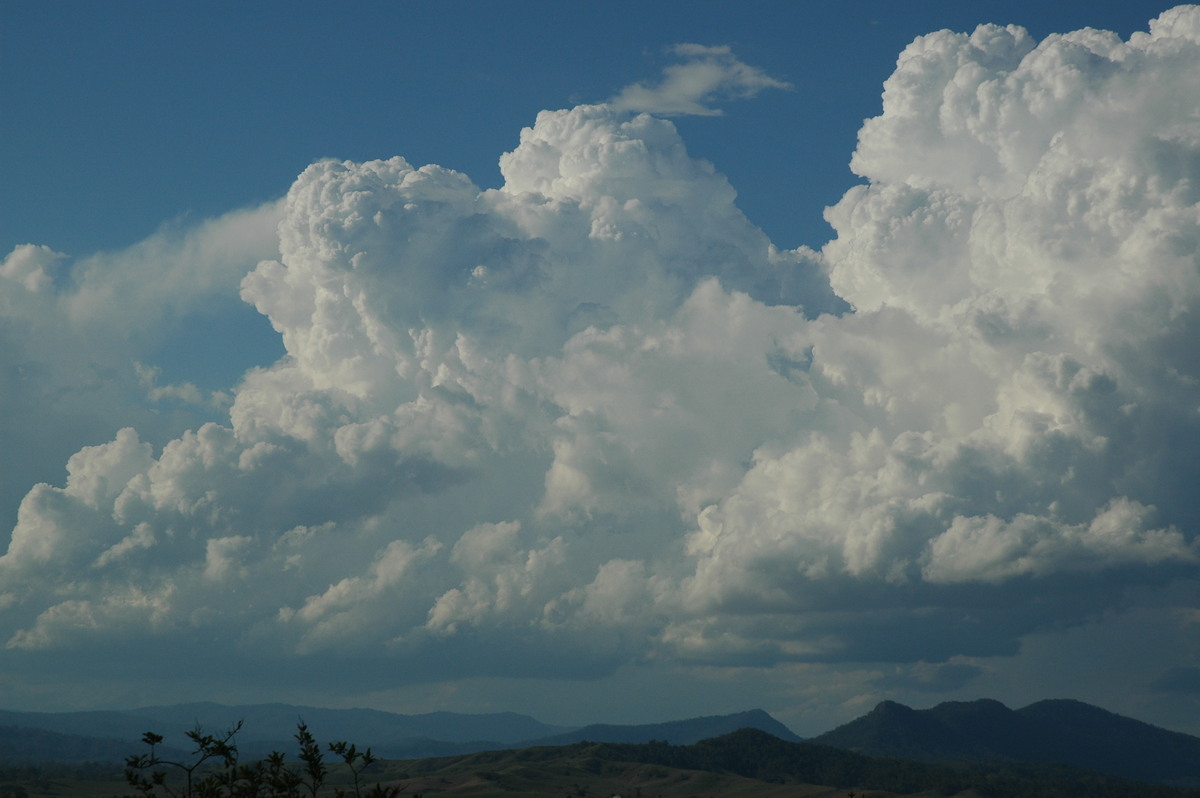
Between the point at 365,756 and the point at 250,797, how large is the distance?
11.5 meters

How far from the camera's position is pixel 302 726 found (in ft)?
193

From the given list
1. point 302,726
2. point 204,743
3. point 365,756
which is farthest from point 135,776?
point 365,756

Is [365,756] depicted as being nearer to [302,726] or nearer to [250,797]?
[302,726]

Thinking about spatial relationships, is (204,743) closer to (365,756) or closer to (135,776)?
(135,776)

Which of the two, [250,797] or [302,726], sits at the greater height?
[302,726]

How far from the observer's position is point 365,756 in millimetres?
55500

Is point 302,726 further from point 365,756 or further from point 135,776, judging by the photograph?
point 135,776

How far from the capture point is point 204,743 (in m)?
58.7

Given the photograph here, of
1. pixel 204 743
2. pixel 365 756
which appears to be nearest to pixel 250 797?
pixel 204 743

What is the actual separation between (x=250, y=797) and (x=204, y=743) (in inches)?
227

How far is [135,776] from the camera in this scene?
2344 inches

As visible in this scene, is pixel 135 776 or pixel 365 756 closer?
pixel 365 756

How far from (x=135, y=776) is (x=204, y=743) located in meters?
4.50

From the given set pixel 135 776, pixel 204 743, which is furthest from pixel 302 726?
pixel 135 776
